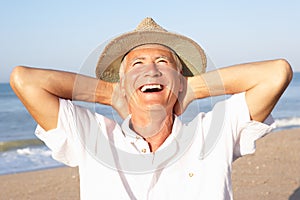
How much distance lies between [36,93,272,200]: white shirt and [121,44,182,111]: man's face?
171mm

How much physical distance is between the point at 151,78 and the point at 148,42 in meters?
0.25

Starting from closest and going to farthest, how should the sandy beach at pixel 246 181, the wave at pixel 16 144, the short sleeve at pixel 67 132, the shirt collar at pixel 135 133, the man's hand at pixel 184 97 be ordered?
the short sleeve at pixel 67 132 < the shirt collar at pixel 135 133 < the man's hand at pixel 184 97 < the sandy beach at pixel 246 181 < the wave at pixel 16 144

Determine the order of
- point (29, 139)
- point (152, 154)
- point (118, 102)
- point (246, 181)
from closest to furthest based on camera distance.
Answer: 1. point (152, 154)
2. point (118, 102)
3. point (246, 181)
4. point (29, 139)

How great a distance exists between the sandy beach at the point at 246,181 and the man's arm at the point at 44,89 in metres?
3.82

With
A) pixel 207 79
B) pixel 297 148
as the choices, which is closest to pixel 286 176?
pixel 297 148

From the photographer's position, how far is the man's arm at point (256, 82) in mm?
2432

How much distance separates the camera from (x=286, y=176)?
6.98 m

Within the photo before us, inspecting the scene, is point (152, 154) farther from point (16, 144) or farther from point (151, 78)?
point (16, 144)

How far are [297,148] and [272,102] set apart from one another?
7348 millimetres

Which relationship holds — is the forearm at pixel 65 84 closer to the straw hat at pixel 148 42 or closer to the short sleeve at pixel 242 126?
the straw hat at pixel 148 42

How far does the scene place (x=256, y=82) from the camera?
2.48 metres

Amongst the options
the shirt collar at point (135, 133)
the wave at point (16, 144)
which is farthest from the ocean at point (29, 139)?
the shirt collar at point (135, 133)

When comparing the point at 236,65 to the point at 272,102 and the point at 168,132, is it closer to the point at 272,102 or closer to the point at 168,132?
the point at 272,102

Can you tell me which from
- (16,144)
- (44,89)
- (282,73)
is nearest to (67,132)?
(44,89)
